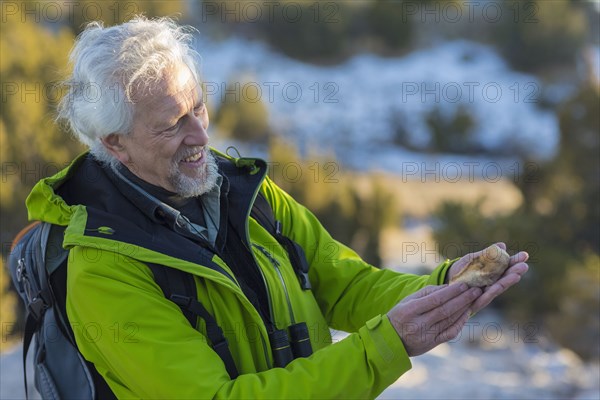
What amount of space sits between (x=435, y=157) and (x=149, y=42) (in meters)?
12.7

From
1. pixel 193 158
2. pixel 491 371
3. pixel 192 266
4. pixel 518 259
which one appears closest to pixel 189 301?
pixel 192 266

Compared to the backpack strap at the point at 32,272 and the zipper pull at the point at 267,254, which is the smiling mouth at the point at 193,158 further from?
the backpack strap at the point at 32,272

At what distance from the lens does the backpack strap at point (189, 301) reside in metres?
1.65

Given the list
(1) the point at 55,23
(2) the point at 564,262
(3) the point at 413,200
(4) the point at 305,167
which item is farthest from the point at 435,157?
(1) the point at 55,23

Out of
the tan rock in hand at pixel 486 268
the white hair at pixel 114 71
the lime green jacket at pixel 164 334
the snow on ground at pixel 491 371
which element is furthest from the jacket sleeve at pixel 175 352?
the snow on ground at pixel 491 371

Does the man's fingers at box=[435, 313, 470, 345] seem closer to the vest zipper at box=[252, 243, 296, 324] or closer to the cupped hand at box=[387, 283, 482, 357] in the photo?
the cupped hand at box=[387, 283, 482, 357]

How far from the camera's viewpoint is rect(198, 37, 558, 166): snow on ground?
566 inches

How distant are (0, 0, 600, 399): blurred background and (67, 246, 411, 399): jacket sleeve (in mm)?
872

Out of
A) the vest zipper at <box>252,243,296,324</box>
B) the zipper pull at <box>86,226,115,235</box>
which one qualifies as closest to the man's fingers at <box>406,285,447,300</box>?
the vest zipper at <box>252,243,296,324</box>

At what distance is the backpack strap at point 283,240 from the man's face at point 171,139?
0.58 feet

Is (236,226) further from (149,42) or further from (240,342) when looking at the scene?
(149,42)

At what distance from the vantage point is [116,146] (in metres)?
1.85

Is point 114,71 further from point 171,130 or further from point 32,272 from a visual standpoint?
point 32,272

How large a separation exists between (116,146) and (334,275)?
72cm
